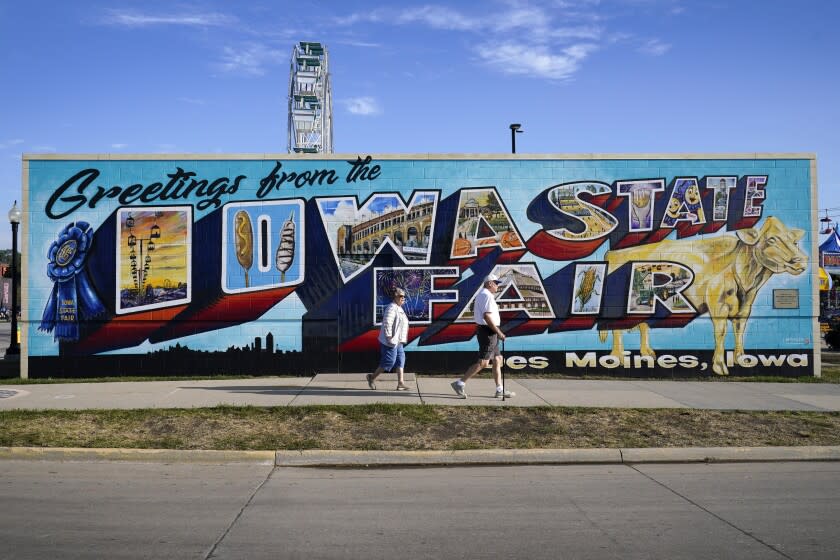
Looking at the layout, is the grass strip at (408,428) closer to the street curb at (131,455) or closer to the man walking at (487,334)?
the street curb at (131,455)

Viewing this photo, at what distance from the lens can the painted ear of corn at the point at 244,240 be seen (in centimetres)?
1448

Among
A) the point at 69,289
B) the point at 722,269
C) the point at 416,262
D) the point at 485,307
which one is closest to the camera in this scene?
the point at 485,307

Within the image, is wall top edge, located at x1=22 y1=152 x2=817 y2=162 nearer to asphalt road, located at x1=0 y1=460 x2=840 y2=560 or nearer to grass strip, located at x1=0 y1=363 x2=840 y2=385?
grass strip, located at x1=0 y1=363 x2=840 y2=385

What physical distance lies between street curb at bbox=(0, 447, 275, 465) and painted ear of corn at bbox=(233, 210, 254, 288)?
6.14 metres

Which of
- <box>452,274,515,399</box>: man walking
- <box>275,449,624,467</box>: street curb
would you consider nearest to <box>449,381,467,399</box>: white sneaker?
<box>452,274,515,399</box>: man walking

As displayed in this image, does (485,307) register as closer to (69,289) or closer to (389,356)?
(389,356)

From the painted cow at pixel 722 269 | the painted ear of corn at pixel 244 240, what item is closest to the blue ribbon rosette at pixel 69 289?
the painted ear of corn at pixel 244 240

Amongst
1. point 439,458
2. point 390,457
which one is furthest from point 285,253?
point 439,458

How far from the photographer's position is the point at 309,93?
50562 mm

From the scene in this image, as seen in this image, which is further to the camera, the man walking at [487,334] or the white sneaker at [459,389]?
the white sneaker at [459,389]

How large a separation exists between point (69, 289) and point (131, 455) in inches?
276

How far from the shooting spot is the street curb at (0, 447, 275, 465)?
8594 mm

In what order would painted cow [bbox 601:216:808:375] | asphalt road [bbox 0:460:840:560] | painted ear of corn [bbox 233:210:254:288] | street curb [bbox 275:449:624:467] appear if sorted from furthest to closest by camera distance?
painted cow [bbox 601:216:808:375]
painted ear of corn [bbox 233:210:254:288]
street curb [bbox 275:449:624:467]
asphalt road [bbox 0:460:840:560]

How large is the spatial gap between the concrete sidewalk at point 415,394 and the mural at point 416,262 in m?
0.93
